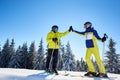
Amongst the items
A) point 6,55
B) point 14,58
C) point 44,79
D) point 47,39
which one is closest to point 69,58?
point 14,58

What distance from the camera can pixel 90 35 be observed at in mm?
8453

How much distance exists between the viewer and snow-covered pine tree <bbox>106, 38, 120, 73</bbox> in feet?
115

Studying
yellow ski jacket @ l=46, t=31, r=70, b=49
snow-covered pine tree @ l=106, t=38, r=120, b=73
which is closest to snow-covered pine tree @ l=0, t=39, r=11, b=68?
snow-covered pine tree @ l=106, t=38, r=120, b=73

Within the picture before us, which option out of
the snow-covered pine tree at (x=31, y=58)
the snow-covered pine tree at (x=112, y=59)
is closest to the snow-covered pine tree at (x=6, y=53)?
the snow-covered pine tree at (x=31, y=58)

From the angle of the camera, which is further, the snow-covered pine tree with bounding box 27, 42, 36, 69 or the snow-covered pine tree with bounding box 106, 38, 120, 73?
the snow-covered pine tree with bounding box 27, 42, 36, 69

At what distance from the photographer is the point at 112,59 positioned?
118 ft

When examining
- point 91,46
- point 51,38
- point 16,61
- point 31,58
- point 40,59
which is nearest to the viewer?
point 91,46

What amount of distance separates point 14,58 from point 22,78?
48404 mm

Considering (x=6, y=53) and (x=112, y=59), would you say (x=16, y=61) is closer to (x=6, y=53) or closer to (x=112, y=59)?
(x=6, y=53)

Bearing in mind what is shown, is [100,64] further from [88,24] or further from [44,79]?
[44,79]

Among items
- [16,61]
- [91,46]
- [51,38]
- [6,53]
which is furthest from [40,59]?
[91,46]

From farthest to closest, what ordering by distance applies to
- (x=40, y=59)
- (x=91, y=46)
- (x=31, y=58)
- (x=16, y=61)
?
(x=40, y=59) → (x=16, y=61) → (x=31, y=58) → (x=91, y=46)

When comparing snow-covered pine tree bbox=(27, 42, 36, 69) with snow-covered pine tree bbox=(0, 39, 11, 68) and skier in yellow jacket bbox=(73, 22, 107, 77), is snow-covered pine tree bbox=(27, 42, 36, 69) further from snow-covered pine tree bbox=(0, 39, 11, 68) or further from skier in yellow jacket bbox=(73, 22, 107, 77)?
skier in yellow jacket bbox=(73, 22, 107, 77)

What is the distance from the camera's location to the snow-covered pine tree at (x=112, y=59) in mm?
35031
